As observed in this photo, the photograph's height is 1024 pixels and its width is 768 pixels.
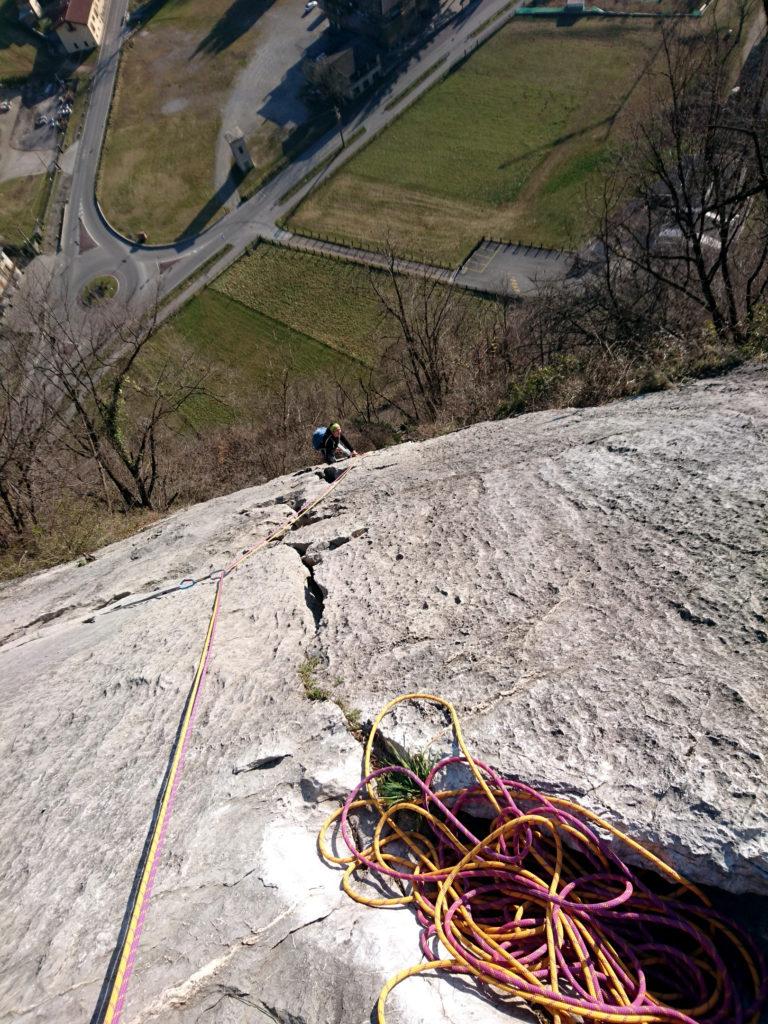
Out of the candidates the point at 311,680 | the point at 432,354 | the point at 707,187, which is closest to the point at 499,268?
the point at 432,354

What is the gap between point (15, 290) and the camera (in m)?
38.3

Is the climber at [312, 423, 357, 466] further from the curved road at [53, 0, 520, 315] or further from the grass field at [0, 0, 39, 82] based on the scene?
the grass field at [0, 0, 39, 82]

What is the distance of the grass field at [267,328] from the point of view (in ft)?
98.5

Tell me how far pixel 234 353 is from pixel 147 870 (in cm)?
3164

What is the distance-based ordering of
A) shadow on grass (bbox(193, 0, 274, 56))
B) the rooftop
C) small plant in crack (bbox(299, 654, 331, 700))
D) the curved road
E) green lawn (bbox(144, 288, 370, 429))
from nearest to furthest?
small plant in crack (bbox(299, 654, 331, 700)) < green lawn (bbox(144, 288, 370, 429)) < the curved road < shadow on grass (bbox(193, 0, 274, 56)) < the rooftop

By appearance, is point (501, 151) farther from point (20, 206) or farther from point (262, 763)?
point (262, 763)

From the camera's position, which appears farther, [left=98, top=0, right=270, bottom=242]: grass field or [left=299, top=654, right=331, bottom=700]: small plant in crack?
[left=98, top=0, right=270, bottom=242]: grass field

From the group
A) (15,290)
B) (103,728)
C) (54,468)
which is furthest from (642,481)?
(15,290)

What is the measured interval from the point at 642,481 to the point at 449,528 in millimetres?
1809

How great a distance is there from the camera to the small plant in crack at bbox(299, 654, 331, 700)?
4.49 meters

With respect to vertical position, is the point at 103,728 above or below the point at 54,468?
below

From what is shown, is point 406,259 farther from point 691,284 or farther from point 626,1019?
point 626,1019

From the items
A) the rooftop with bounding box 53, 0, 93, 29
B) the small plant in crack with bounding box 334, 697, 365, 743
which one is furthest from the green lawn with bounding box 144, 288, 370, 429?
the rooftop with bounding box 53, 0, 93, 29

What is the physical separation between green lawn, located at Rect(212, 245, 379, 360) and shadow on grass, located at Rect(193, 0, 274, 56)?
3140 centimetres
